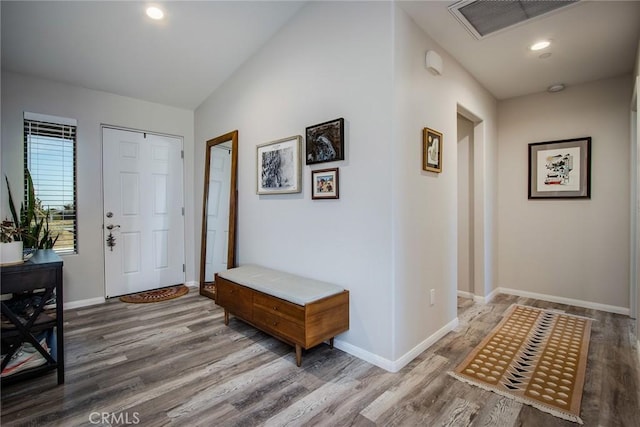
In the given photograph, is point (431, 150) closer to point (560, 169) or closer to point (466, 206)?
point (466, 206)

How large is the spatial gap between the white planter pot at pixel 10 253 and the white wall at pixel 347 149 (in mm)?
1863

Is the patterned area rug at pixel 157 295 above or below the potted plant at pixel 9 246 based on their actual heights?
below

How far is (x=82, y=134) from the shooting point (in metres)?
3.61

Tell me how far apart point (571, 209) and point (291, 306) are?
11.4 feet

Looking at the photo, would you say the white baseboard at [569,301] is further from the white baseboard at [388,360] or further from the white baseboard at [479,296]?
the white baseboard at [388,360]

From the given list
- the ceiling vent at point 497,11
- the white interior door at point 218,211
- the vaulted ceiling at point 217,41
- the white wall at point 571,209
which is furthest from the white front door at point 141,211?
the white wall at point 571,209

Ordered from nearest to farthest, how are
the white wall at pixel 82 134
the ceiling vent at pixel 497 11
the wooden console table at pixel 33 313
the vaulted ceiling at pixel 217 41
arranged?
the wooden console table at pixel 33 313
the ceiling vent at pixel 497 11
the vaulted ceiling at pixel 217 41
the white wall at pixel 82 134

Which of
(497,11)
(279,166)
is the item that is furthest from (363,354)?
(497,11)

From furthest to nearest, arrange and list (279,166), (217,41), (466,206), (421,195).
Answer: (466,206), (217,41), (279,166), (421,195)

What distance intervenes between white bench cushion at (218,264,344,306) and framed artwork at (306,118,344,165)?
1.02 meters

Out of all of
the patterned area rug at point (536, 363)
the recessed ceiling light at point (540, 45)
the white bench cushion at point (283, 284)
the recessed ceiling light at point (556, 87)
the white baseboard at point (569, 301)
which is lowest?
the patterned area rug at point (536, 363)

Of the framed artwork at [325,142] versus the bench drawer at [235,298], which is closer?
the framed artwork at [325,142]

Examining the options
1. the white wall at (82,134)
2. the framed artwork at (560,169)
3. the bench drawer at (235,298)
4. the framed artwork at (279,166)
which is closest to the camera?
the bench drawer at (235,298)

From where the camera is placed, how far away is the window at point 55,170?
3.34 metres
